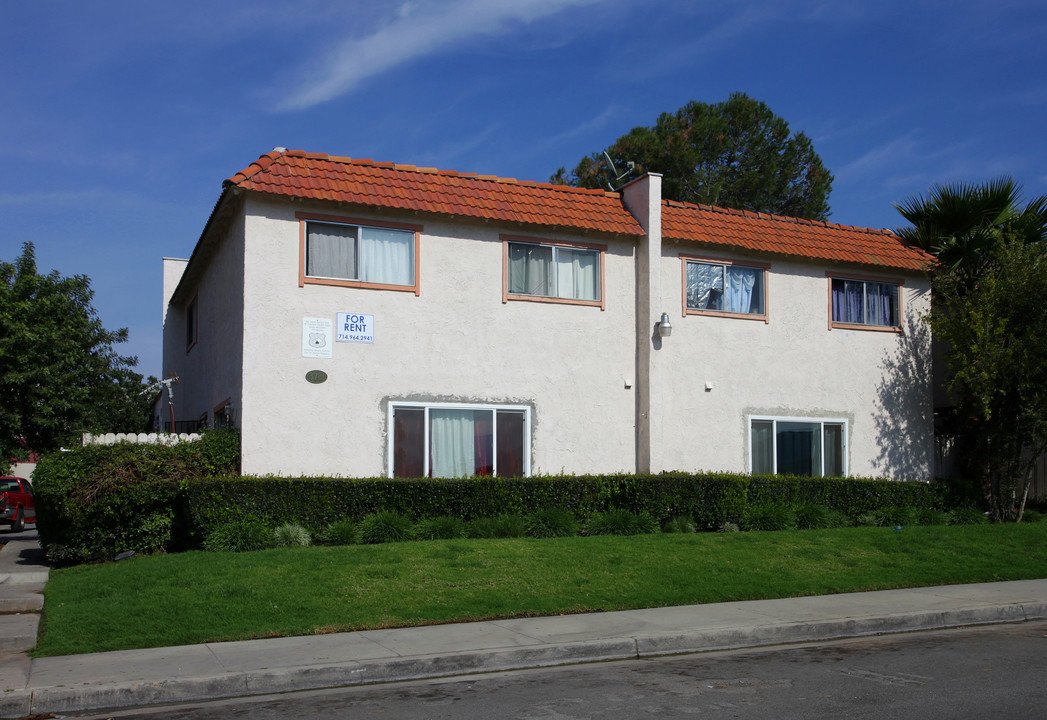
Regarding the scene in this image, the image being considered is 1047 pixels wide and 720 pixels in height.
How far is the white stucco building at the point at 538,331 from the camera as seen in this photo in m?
14.8

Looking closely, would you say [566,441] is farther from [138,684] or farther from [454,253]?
[138,684]

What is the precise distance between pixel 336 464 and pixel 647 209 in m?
7.02

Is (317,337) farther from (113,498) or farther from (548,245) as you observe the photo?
(548,245)

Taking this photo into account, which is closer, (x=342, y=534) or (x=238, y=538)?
(x=238, y=538)

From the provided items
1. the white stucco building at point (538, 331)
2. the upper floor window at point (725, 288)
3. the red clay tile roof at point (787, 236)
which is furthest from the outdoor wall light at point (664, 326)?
the red clay tile roof at point (787, 236)

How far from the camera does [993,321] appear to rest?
1755 centimetres

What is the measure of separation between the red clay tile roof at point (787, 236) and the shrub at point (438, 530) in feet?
21.8

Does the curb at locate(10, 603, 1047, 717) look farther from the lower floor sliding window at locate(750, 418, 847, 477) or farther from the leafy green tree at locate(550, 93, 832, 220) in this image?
the leafy green tree at locate(550, 93, 832, 220)

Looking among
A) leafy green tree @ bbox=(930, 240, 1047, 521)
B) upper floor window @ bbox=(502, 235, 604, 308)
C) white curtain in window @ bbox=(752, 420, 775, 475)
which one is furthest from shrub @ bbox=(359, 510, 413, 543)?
leafy green tree @ bbox=(930, 240, 1047, 521)

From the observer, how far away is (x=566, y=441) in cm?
1647

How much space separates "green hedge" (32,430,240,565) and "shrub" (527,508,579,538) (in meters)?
4.85

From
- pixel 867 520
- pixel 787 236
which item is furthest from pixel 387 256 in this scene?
pixel 867 520

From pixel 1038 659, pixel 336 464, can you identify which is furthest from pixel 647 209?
pixel 1038 659

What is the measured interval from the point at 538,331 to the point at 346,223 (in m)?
3.67
